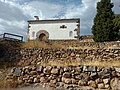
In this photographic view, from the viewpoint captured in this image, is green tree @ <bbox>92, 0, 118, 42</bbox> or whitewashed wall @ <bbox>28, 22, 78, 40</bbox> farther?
whitewashed wall @ <bbox>28, 22, 78, 40</bbox>

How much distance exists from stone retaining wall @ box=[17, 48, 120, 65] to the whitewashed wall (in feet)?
54.8

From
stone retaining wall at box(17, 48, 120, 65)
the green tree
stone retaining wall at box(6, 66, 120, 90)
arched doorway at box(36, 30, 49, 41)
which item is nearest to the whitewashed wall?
arched doorway at box(36, 30, 49, 41)

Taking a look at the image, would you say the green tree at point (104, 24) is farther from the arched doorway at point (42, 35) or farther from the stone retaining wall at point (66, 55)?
the stone retaining wall at point (66, 55)

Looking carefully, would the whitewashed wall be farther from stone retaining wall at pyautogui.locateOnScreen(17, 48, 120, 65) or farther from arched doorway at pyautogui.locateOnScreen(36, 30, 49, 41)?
stone retaining wall at pyautogui.locateOnScreen(17, 48, 120, 65)

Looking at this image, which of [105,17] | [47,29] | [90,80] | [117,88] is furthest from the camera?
[47,29]

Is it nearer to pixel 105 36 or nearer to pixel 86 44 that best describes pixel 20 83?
pixel 86 44

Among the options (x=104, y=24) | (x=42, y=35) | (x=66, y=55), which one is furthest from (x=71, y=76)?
(x=42, y=35)

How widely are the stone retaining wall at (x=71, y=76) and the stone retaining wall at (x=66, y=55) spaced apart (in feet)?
16.9

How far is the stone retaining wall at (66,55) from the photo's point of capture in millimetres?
13937

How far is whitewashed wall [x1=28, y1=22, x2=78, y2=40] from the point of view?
31.8 metres

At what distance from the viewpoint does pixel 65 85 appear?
8.02 m

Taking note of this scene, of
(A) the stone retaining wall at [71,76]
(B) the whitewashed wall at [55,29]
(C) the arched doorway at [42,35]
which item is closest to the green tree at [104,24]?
(B) the whitewashed wall at [55,29]

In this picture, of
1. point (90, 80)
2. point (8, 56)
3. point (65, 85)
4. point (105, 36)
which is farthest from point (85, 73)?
point (105, 36)

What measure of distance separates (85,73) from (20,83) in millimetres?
2755
